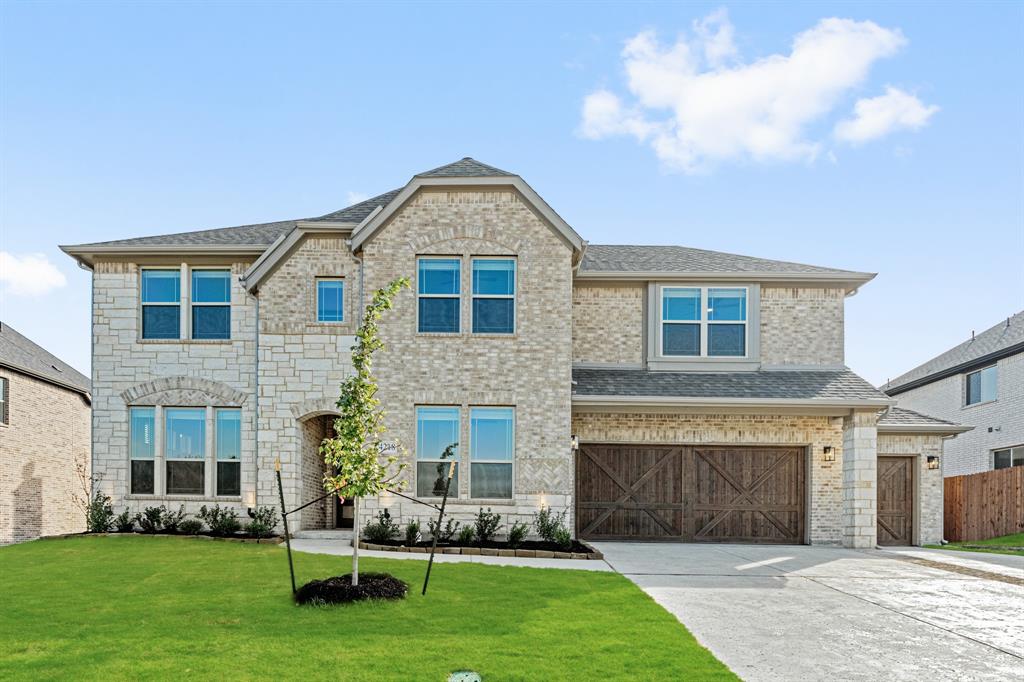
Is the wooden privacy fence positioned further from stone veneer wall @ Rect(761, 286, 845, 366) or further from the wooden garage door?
stone veneer wall @ Rect(761, 286, 845, 366)

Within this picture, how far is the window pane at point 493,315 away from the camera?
16.1 meters

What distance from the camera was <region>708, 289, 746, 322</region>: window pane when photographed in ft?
58.3

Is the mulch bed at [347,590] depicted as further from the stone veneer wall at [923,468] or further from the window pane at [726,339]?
the stone veneer wall at [923,468]

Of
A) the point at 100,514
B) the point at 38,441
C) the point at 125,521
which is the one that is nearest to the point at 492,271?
the point at 125,521

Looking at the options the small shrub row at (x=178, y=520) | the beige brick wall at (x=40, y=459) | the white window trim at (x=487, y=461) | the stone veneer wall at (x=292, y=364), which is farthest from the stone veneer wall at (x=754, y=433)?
the beige brick wall at (x=40, y=459)

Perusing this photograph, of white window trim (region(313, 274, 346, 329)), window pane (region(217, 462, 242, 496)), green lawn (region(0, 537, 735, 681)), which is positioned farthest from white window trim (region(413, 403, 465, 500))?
window pane (region(217, 462, 242, 496))

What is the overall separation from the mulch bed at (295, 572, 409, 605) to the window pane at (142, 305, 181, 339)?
1013 centimetres

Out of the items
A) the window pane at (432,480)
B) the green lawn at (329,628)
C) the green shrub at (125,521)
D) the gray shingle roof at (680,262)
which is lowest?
the green shrub at (125,521)

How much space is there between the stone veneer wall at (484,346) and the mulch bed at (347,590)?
6.16 metres

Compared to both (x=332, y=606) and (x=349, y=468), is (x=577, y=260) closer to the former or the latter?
(x=349, y=468)

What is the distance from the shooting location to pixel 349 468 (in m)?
9.31

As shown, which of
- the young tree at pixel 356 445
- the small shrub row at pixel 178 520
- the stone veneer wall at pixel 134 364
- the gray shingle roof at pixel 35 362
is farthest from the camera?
the gray shingle roof at pixel 35 362

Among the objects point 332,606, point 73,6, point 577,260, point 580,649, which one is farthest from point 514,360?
point 73,6

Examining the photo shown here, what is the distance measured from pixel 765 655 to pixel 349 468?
505 centimetres
